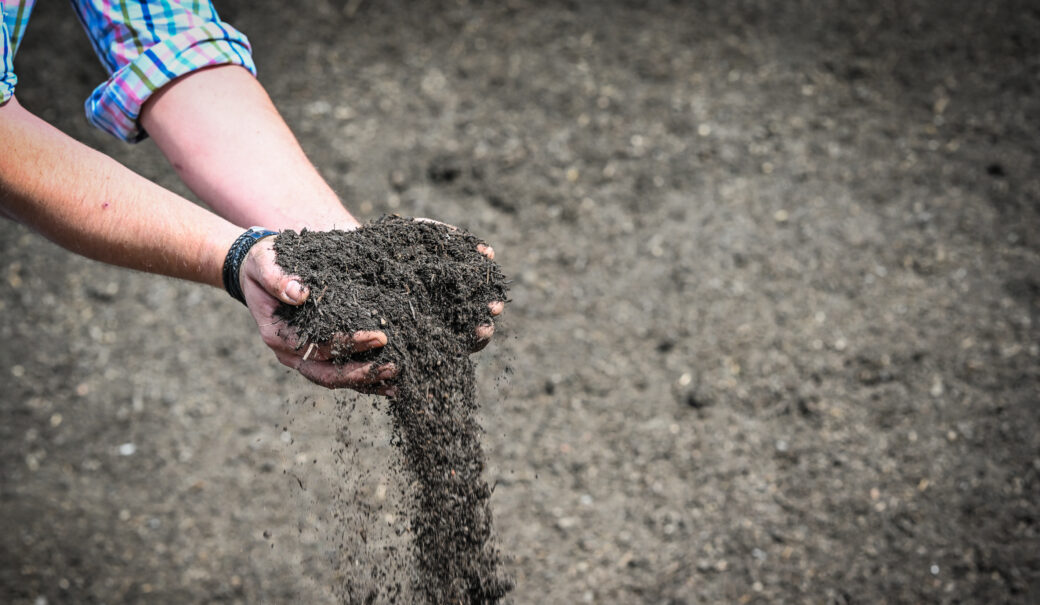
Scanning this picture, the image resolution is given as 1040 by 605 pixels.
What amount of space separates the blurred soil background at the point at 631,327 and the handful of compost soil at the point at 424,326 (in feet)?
1.86

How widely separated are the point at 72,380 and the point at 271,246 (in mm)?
2001

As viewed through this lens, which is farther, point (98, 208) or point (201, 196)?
point (201, 196)

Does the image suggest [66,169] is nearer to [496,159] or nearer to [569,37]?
[496,159]

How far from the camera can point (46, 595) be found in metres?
2.48

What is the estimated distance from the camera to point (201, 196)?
171 cm

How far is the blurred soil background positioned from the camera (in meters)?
2.54

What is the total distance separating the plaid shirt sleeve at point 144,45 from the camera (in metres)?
1.61

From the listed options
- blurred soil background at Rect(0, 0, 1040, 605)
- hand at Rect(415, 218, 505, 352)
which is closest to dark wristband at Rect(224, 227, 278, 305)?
hand at Rect(415, 218, 505, 352)

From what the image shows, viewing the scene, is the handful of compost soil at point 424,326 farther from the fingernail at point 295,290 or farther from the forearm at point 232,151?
the forearm at point 232,151

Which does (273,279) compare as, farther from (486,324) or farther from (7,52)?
(7,52)

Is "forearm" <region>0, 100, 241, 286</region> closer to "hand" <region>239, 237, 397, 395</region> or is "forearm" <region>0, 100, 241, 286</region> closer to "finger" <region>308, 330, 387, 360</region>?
"hand" <region>239, 237, 397, 395</region>

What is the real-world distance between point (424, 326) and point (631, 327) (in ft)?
5.24

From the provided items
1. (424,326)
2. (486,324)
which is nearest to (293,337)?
(424,326)

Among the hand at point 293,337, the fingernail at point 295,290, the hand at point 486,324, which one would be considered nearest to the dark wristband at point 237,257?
the hand at point 293,337
